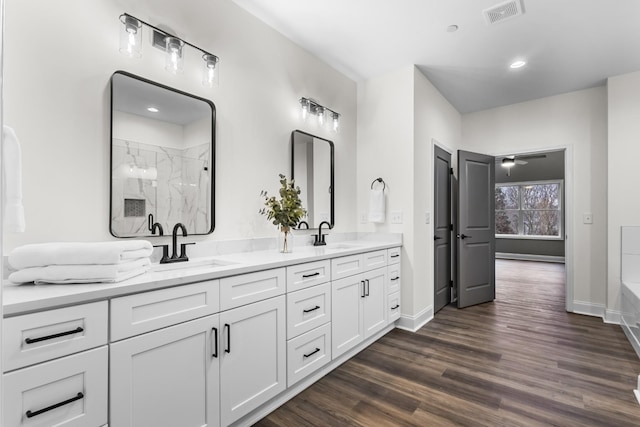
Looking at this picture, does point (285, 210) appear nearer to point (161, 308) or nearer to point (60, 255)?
point (161, 308)

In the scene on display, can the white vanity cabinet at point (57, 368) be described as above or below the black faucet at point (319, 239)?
below

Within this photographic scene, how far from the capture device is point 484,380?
7.24 feet

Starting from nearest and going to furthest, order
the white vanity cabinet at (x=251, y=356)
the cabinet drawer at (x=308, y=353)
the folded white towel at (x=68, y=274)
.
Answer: the folded white towel at (x=68, y=274), the white vanity cabinet at (x=251, y=356), the cabinet drawer at (x=308, y=353)

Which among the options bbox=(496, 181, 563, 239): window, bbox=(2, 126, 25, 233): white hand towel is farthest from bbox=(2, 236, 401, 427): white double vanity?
bbox=(496, 181, 563, 239): window

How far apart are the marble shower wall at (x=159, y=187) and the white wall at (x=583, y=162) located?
4.02 metres

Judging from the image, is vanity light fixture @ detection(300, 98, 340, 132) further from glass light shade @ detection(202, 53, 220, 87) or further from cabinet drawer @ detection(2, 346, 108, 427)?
cabinet drawer @ detection(2, 346, 108, 427)

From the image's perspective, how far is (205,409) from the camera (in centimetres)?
147

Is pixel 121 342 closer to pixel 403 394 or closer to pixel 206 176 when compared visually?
pixel 206 176

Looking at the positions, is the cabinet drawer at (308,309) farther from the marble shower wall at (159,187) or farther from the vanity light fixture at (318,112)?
the vanity light fixture at (318,112)

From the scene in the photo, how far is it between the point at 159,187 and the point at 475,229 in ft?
12.1

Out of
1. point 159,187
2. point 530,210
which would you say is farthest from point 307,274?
point 530,210

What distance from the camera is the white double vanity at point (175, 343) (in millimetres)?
1026

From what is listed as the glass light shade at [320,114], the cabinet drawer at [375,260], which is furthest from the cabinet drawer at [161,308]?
the glass light shade at [320,114]

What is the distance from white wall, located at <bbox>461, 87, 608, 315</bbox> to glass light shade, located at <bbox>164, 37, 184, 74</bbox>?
4.10 metres
